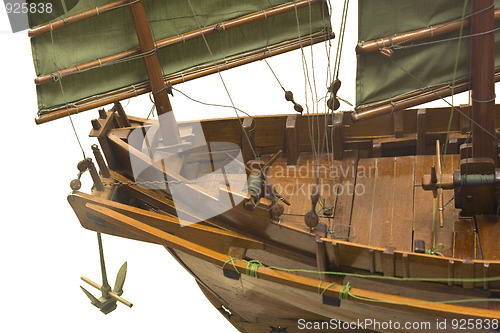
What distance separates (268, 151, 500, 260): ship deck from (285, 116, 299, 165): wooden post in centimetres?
6

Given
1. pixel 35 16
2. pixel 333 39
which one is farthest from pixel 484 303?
pixel 35 16

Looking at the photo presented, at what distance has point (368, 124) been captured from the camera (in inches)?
330

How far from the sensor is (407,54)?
7340mm

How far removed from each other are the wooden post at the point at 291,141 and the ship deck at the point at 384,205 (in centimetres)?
6

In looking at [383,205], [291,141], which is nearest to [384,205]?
[383,205]

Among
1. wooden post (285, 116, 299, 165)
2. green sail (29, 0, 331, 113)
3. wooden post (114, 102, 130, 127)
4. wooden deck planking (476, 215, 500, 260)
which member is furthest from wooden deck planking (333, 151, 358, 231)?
wooden post (114, 102, 130, 127)

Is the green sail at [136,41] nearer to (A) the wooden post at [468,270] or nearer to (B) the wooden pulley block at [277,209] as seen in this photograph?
(B) the wooden pulley block at [277,209]

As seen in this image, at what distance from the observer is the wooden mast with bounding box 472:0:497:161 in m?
7.08

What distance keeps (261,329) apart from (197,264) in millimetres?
789

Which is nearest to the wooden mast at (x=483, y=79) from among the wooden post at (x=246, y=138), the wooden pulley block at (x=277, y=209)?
the wooden pulley block at (x=277, y=209)

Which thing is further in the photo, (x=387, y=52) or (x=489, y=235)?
(x=489, y=235)

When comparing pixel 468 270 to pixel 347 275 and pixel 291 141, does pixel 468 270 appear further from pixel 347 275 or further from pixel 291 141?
pixel 291 141

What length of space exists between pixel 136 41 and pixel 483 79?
2756 millimetres

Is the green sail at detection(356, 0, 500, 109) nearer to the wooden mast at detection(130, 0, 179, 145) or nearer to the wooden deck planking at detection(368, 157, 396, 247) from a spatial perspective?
the wooden deck planking at detection(368, 157, 396, 247)
